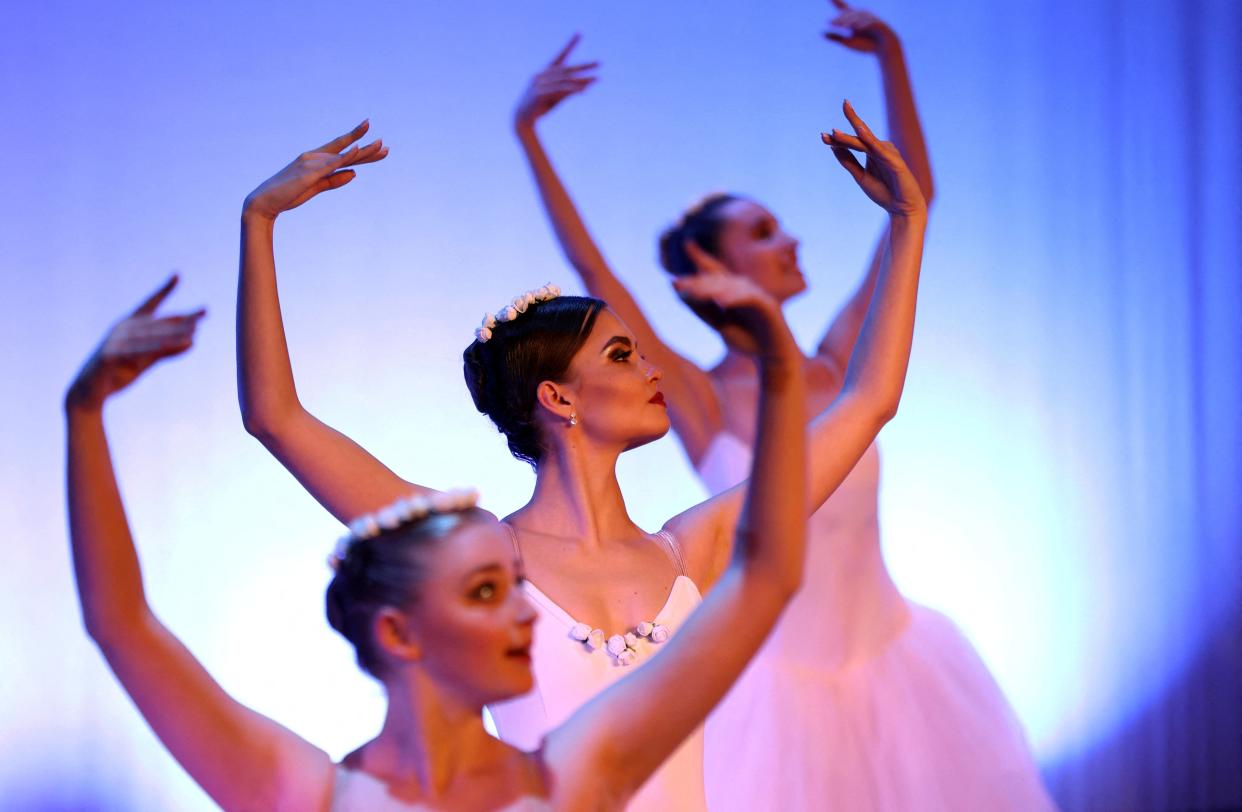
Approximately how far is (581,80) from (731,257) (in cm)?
44

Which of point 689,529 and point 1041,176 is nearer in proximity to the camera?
point 689,529

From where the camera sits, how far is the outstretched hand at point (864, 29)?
9.06 feet

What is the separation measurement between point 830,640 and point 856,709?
0.14 metres

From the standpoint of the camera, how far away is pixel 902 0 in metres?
3.59

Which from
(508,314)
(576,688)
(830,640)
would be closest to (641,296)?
(830,640)

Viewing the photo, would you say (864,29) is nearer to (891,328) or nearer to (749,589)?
(891,328)

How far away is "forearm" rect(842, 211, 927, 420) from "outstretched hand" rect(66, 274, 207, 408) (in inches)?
33.8

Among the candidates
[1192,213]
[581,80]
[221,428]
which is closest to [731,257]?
[581,80]

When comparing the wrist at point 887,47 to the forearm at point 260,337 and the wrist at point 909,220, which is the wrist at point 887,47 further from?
the forearm at point 260,337

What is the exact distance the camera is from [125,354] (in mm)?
1114

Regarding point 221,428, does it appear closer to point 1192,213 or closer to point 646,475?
point 646,475

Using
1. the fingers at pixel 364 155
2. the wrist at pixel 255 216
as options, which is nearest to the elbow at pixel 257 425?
the wrist at pixel 255 216

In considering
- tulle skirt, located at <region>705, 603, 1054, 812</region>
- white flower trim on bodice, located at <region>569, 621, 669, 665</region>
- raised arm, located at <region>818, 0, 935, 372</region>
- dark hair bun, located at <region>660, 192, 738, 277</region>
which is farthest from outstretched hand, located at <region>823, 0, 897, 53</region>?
white flower trim on bodice, located at <region>569, 621, 669, 665</region>

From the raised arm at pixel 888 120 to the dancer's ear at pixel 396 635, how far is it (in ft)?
5.57
